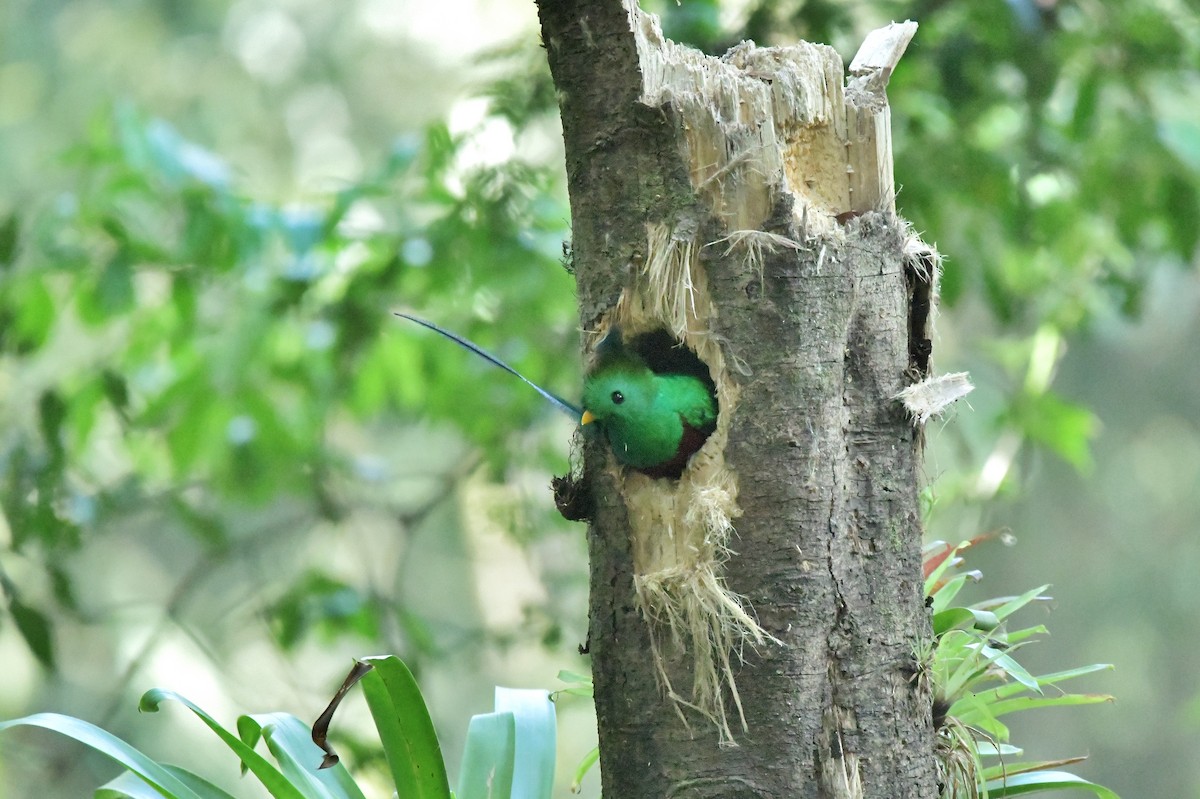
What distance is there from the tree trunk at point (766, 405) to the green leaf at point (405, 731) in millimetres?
286

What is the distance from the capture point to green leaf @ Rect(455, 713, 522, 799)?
1.80 metres

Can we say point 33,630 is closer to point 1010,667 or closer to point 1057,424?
point 1010,667

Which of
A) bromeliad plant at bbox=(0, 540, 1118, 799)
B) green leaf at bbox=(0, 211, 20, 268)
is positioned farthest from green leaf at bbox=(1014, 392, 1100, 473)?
green leaf at bbox=(0, 211, 20, 268)

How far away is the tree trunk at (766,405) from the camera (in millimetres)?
1682

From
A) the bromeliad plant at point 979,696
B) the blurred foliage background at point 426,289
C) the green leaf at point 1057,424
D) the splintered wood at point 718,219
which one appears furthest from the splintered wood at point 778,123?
the green leaf at point 1057,424

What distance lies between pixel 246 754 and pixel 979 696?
1.25m

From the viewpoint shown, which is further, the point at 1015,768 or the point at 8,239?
Answer: the point at 8,239

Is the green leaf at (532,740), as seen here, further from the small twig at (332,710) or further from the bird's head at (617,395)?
the bird's head at (617,395)

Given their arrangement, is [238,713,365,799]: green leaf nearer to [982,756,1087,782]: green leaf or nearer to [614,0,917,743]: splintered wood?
[614,0,917,743]: splintered wood

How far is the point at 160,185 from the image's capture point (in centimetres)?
295

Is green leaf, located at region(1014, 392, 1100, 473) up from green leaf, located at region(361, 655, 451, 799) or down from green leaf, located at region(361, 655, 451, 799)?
up

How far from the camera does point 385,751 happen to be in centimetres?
175

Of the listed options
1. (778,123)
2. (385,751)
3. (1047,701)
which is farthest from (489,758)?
(778,123)

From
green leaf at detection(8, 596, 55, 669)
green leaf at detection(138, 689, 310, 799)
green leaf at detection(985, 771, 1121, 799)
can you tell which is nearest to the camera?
green leaf at detection(138, 689, 310, 799)
